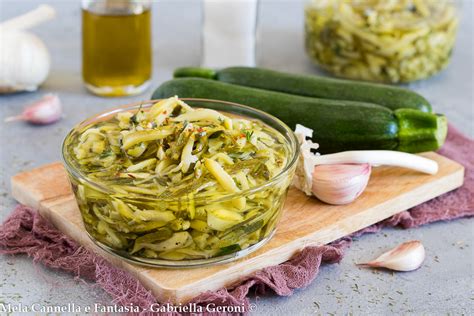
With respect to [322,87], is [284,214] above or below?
below

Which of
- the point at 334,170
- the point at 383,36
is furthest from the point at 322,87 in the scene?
the point at 383,36

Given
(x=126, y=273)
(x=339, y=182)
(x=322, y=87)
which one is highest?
(x=322, y=87)

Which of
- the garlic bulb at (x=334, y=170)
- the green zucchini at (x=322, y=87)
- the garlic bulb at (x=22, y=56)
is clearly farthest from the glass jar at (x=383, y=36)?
the garlic bulb at (x=22, y=56)

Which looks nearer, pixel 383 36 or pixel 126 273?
pixel 126 273

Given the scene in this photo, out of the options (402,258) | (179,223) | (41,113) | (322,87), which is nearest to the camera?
(179,223)

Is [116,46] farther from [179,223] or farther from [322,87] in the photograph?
[179,223]

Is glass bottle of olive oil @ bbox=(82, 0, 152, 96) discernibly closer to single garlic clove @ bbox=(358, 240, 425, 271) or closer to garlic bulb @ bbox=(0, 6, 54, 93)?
garlic bulb @ bbox=(0, 6, 54, 93)

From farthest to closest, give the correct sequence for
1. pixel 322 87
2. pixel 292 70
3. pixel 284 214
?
pixel 292 70
pixel 322 87
pixel 284 214
